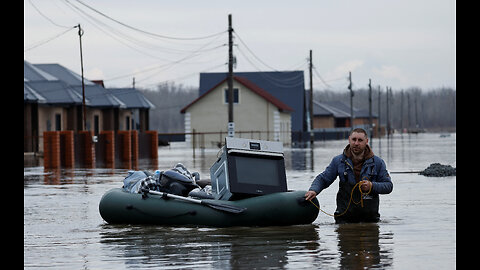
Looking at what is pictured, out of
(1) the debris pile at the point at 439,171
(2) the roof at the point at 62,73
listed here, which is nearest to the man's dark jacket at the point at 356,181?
(1) the debris pile at the point at 439,171

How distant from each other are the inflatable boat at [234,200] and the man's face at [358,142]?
128 cm

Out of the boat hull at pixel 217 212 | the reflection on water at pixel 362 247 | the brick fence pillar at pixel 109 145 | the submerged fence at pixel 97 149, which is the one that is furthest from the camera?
the brick fence pillar at pixel 109 145

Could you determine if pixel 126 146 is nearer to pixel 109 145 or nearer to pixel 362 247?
pixel 109 145

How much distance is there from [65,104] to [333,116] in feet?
312

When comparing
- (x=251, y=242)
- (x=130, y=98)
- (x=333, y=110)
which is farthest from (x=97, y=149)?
(x=333, y=110)

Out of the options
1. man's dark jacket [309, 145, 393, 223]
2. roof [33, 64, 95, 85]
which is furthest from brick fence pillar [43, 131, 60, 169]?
man's dark jacket [309, 145, 393, 223]

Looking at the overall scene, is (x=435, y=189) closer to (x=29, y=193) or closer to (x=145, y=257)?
(x=29, y=193)

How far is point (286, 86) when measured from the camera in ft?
340

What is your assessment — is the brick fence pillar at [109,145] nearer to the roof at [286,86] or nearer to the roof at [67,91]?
the roof at [67,91]

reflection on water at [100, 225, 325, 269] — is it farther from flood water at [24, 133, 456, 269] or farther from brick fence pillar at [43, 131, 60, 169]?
brick fence pillar at [43, 131, 60, 169]

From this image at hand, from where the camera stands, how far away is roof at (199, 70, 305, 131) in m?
103

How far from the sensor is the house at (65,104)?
54719 millimetres
